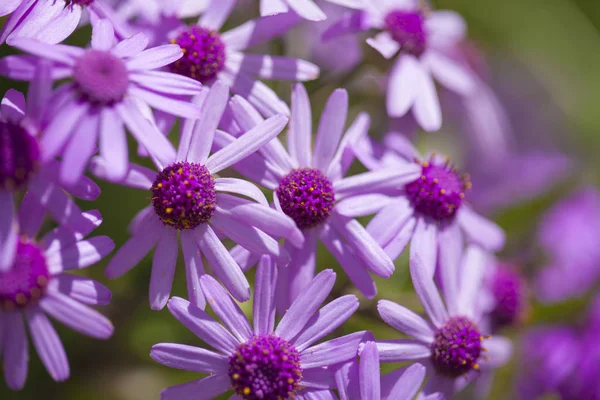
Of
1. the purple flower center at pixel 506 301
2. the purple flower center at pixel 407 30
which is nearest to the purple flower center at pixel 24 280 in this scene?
the purple flower center at pixel 407 30

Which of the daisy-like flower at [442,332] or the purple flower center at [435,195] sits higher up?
the purple flower center at [435,195]

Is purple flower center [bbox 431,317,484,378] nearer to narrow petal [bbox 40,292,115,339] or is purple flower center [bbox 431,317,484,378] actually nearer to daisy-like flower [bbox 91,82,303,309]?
daisy-like flower [bbox 91,82,303,309]

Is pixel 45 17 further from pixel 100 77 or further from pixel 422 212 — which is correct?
pixel 422 212

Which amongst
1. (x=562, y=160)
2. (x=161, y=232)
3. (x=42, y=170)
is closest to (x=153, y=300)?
(x=161, y=232)

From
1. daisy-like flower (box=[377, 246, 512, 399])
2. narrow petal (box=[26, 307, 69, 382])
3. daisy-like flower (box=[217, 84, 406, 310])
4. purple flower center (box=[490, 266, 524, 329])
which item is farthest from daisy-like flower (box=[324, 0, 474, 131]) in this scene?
narrow petal (box=[26, 307, 69, 382])

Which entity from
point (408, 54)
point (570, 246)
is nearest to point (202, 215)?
point (408, 54)

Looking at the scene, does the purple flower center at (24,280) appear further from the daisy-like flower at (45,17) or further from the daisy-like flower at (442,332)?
the daisy-like flower at (442,332)

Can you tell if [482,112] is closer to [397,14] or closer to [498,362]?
[397,14]
